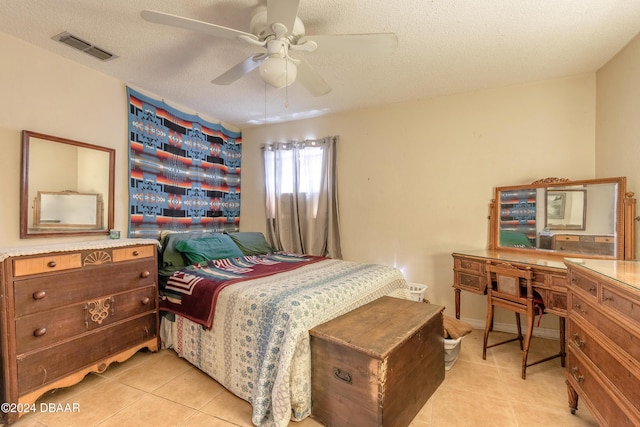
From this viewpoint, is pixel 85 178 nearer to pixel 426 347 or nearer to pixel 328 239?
pixel 328 239

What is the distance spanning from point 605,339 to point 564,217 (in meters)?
1.65

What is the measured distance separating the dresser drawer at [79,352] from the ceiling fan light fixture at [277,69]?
200 cm

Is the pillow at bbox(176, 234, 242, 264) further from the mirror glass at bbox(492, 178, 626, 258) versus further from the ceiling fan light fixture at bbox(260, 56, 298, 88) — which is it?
the mirror glass at bbox(492, 178, 626, 258)

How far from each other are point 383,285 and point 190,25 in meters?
2.08

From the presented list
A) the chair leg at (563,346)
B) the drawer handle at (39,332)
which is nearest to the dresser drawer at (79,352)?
the drawer handle at (39,332)

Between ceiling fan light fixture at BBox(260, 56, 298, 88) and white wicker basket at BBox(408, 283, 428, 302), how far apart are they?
228 cm

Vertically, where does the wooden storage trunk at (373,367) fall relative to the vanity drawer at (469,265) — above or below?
below

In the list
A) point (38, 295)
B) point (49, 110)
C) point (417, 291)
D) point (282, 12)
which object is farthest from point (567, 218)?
point (49, 110)

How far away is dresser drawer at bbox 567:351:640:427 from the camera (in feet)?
3.86

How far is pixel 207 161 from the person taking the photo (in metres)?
3.69

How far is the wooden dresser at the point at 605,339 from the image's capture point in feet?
3.62

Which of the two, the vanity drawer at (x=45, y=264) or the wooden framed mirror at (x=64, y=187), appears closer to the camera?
the vanity drawer at (x=45, y=264)

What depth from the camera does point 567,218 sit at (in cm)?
255

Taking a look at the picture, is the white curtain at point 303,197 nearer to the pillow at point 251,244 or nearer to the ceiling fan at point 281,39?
the pillow at point 251,244
